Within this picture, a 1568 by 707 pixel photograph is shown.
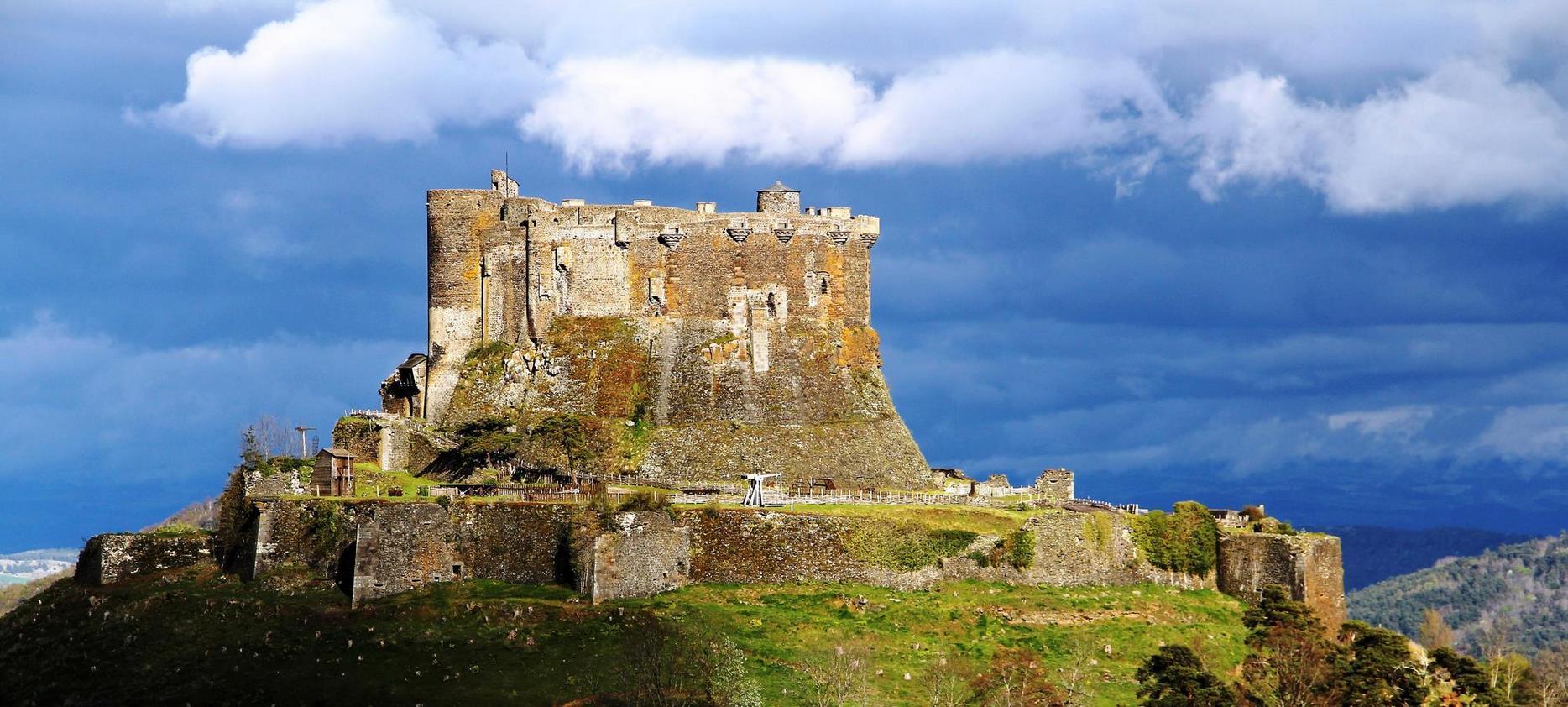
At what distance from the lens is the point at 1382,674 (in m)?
61.2

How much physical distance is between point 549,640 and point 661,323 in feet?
93.2

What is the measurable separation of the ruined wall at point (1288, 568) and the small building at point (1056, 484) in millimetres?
8371

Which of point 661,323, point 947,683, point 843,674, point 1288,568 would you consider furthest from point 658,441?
point 1288,568

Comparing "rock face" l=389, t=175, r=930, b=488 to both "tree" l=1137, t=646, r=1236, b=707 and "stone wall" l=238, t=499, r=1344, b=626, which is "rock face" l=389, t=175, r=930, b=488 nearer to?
"stone wall" l=238, t=499, r=1344, b=626

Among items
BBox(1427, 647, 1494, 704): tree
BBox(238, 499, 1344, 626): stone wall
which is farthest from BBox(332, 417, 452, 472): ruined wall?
BBox(1427, 647, 1494, 704): tree

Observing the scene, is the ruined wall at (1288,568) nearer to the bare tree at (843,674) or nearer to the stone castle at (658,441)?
the stone castle at (658,441)

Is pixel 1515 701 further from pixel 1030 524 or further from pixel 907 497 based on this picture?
pixel 907 497

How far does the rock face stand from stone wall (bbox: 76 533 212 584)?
1580 centimetres

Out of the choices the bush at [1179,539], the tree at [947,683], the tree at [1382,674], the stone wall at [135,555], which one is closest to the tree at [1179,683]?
the tree at [1382,674]

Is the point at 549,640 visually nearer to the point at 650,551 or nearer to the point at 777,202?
the point at 650,551

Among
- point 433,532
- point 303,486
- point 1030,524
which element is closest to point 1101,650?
point 1030,524

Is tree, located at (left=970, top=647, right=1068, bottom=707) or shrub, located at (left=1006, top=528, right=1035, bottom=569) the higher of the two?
shrub, located at (left=1006, top=528, right=1035, bottom=569)

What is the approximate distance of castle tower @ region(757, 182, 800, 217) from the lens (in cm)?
9106

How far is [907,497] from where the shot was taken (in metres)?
78.6
